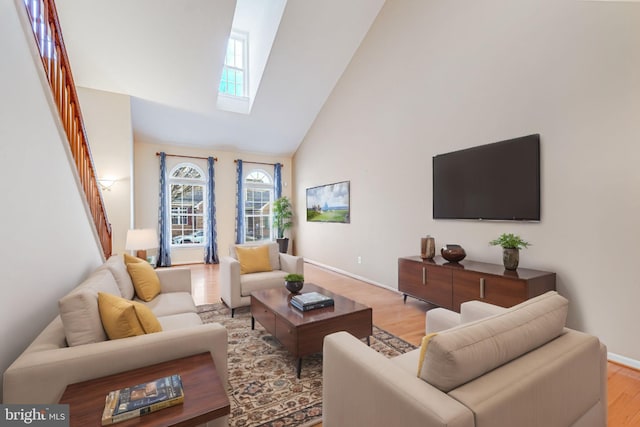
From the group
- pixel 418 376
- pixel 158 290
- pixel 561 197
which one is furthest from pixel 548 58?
pixel 158 290

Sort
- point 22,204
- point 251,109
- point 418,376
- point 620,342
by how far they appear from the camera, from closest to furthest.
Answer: point 418,376, point 22,204, point 620,342, point 251,109

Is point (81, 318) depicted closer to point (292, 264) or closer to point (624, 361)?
point (292, 264)

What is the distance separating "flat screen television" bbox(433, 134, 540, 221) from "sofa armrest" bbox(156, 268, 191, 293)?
3.17 meters

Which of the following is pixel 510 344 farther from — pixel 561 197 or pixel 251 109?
pixel 251 109

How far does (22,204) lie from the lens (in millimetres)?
1514

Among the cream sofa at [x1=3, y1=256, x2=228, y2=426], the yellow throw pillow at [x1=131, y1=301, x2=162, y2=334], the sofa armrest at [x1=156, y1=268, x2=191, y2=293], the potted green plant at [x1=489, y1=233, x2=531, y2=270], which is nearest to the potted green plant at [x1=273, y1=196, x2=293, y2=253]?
the sofa armrest at [x1=156, y1=268, x2=191, y2=293]

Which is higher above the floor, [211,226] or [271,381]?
[211,226]

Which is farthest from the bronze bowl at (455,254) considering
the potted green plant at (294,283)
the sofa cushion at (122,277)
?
the sofa cushion at (122,277)

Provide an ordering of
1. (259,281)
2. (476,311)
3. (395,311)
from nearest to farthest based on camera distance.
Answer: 1. (476,311)
2. (259,281)
3. (395,311)

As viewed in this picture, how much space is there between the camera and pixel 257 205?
7.87 metres

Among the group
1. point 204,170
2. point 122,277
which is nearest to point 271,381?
point 122,277

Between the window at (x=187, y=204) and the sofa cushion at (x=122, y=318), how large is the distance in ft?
19.0

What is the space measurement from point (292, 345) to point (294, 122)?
18.0 ft

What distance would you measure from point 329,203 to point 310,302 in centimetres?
382
